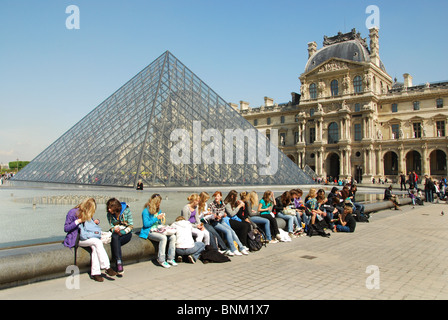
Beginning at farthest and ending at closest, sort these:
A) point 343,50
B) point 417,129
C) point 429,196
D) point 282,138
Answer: point 282,138, point 343,50, point 417,129, point 429,196

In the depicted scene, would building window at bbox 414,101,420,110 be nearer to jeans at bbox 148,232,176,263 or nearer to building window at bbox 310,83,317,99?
building window at bbox 310,83,317,99

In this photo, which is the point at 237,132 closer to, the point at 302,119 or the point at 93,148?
the point at 93,148

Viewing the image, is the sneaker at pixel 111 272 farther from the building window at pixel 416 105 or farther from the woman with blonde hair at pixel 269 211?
the building window at pixel 416 105

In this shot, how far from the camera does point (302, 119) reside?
48.2 meters

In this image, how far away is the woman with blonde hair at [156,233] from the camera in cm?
505

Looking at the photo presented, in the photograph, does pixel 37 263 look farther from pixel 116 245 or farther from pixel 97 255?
pixel 116 245

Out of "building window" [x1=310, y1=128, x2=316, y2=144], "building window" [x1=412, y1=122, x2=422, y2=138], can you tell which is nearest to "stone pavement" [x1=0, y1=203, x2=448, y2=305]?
"building window" [x1=412, y1=122, x2=422, y2=138]

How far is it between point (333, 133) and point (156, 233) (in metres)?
43.4

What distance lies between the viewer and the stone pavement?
12.1 ft

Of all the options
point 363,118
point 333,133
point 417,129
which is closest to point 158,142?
point 363,118

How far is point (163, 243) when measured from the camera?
5055 millimetres

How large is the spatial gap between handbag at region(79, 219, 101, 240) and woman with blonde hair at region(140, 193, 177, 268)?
90cm
